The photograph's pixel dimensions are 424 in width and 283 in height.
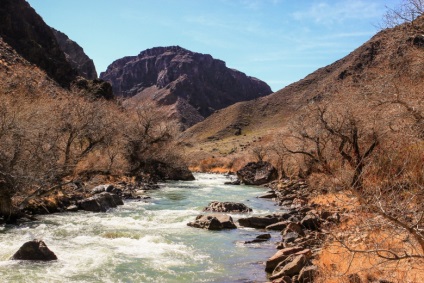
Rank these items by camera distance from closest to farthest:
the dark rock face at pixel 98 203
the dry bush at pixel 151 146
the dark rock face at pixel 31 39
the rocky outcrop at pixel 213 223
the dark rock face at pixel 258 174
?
the rocky outcrop at pixel 213 223 < the dark rock face at pixel 98 203 < the dry bush at pixel 151 146 < the dark rock face at pixel 258 174 < the dark rock face at pixel 31 39

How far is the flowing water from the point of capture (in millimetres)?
10227

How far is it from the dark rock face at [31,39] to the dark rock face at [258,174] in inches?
1681

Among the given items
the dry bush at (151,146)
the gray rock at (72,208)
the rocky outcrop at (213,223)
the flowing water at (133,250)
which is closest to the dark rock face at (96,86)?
the dry bush at (151,146)

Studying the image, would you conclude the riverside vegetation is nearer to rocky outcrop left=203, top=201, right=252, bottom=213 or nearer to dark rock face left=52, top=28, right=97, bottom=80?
rocky outcrop left=203, top=201, right=252, bottom=213

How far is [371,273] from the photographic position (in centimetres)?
786

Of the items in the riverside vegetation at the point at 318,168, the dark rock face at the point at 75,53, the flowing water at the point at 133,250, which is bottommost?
the flowing water at the point at 133,250

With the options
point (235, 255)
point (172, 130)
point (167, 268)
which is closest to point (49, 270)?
point (167, 268)

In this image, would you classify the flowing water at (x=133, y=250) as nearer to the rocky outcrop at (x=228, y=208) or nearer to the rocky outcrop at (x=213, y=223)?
the rocky outcrop at (x=213, y=223)

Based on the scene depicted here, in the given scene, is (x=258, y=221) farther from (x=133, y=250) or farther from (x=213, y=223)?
(x=133, y=250)

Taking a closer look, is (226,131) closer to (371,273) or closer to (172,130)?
(172,130)

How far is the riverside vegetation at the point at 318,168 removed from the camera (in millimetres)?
7629

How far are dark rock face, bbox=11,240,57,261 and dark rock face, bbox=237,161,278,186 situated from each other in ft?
101

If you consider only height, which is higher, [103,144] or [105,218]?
[103,144]

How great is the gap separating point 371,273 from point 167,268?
5.51 meters
